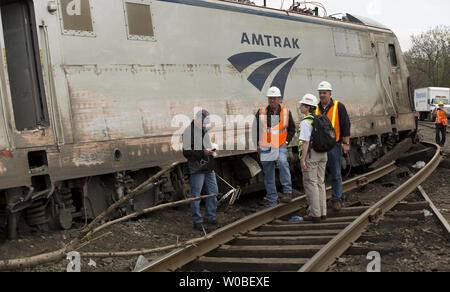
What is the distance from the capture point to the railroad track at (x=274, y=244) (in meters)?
4.69

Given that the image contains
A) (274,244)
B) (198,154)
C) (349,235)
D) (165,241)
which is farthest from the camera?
(198,154)

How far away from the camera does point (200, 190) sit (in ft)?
22.0

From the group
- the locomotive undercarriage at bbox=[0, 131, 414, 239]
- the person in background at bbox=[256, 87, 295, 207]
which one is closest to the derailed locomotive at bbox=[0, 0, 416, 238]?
the locomotive undercarriage at bbox=[0, 131, 414, 239]

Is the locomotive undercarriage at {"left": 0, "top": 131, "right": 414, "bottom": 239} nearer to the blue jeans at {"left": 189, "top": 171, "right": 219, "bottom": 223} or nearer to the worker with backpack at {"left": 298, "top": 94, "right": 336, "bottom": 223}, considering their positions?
the blue jeans at {"left": 189, "top": 171, "right": 219, "bottom": 223}

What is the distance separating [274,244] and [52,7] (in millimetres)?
3835

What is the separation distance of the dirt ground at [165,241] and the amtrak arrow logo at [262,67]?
7.83ft

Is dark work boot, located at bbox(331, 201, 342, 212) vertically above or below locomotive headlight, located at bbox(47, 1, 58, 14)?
below

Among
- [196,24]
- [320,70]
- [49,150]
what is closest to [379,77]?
[320,70]

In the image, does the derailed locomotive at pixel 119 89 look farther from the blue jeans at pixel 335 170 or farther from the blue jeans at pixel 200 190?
the blue jeans at pixel 335 170

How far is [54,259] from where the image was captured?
464 centimetres

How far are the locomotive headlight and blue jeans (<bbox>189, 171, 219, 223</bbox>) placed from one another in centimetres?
273

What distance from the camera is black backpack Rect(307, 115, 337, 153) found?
6383mm

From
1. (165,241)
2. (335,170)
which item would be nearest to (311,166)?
(335,170)

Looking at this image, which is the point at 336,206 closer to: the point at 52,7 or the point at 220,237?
the point at 220,237
